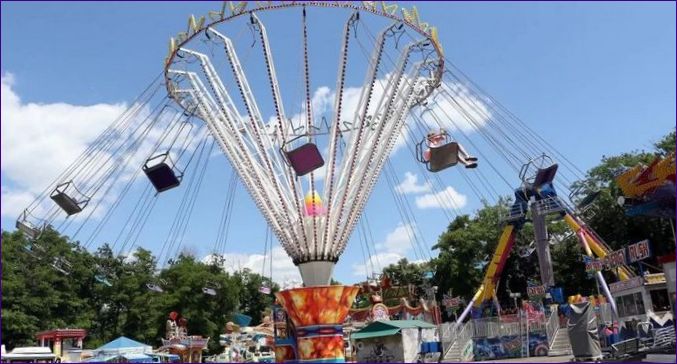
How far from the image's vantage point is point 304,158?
2548 cm

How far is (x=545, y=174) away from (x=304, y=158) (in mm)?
18368

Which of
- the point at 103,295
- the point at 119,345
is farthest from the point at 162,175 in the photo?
the point at 103,295

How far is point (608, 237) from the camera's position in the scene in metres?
54.7

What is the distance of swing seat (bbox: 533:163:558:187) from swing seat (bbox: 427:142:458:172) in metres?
11.5

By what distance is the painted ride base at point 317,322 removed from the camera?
25.0 m

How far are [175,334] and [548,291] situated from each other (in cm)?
2639

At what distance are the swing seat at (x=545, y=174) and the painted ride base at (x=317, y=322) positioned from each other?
17.3 m

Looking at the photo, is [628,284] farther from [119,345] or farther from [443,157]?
[119,345]

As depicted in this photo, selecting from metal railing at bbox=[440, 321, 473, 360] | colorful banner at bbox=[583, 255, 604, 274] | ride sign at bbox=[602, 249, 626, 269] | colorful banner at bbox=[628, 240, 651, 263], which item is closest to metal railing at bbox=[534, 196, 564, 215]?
colorful banner at bbox=[583, 255, 604, 274]

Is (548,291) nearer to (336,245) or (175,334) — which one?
(336,245)

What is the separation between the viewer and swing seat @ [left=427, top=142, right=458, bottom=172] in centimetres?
2670

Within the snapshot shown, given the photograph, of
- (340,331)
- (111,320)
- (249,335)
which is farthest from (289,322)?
(111,320)

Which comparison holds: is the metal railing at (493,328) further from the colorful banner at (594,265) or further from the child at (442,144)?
the child at (442,144)

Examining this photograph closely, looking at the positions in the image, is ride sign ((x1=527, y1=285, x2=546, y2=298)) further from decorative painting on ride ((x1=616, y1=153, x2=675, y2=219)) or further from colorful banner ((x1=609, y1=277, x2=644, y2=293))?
decorative painting on ride ((x1=616, y1=153, x2=675, y2=219))
